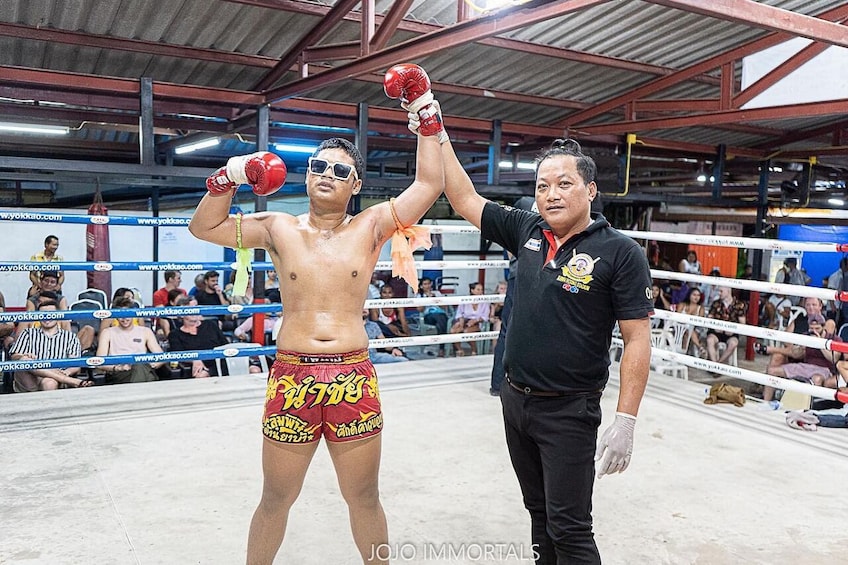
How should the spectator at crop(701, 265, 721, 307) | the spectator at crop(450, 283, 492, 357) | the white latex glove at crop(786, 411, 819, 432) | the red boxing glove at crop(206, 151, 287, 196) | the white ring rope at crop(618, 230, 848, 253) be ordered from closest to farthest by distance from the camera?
1. the red boxing glove at crop(206, 151, 287, 196)
2. the white ring rope at crop(618, 230, 848, 253)
3. the white latex glove at crop(786, 411, 819, 432)
4. the spectator at crop(450, 283, 492, 357)
5. the spectator at crop(701, 265, 721, 307)

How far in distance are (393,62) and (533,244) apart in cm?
270

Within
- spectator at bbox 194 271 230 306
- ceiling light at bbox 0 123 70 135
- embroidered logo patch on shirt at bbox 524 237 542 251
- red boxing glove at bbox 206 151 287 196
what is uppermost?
ceiling light at bbox 0 123 70 135

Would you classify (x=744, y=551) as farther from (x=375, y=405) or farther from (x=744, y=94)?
(x=744, y=94)

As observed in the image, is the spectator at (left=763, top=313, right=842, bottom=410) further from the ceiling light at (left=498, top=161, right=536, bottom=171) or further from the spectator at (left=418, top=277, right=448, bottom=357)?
the ceiling light at (left=498, top=161, right=536, bottom=171)

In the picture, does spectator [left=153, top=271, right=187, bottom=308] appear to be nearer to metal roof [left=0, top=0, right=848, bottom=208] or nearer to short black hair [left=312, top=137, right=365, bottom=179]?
metal roof [left=0, top=0, right=848, bottom=208]

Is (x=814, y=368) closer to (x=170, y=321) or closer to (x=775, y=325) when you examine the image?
(x=775, y=325)

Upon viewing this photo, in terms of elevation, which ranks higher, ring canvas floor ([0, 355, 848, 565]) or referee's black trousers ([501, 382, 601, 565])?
referee's black trousers ([501, 382, 601, 565])

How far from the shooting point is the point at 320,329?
2211mm

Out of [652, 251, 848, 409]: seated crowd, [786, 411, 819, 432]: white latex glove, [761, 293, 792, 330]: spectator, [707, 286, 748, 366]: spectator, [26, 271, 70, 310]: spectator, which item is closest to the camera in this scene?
[786, 411, 819, 432]: white latex glove

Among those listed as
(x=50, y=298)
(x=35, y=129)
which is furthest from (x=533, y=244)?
(x=35, y=129)

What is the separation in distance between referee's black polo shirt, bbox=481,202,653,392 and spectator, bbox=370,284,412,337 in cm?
476

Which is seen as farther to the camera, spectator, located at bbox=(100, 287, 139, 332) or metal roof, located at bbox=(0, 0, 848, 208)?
spectator, located at bbox=(100, 287, 139, 332)

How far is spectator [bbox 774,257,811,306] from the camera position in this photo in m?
10.6

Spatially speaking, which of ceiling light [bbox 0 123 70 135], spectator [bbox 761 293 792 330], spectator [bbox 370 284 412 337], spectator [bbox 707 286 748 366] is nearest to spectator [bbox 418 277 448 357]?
spectator [bbox 370 284 412 337]
